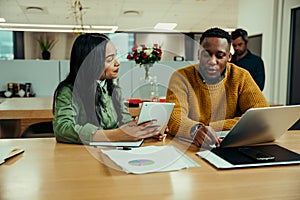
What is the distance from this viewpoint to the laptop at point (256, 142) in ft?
3.03

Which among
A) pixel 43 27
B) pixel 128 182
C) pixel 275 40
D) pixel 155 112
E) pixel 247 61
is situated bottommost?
pixel 128 182

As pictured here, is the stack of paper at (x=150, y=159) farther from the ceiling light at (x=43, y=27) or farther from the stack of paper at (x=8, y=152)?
the ceiling light at (x=43, y=27)

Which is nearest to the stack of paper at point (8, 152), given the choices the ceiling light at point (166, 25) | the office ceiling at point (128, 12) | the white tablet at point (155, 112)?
the white tablet at point (155, 112)

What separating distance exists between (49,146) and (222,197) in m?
0.67

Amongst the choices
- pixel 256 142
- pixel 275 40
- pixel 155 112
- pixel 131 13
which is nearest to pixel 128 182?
pixel 155 112

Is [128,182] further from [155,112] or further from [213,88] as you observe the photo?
[213,88]

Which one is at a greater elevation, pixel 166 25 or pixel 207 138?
pixel 166 25

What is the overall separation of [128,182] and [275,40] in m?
3.59

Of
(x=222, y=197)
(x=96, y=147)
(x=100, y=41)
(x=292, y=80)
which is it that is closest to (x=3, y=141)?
(x=96, y=147)

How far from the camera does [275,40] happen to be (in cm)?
385

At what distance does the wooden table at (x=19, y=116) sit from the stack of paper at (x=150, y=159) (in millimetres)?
1201

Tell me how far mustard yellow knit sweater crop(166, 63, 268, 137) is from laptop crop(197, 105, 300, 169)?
0.22 m

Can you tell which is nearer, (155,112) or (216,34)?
(155,112)

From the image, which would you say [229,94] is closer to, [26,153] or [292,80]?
[26,153]
